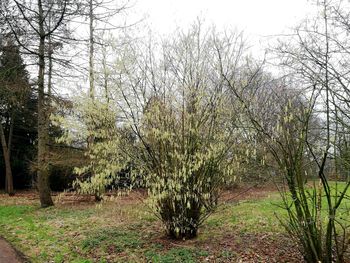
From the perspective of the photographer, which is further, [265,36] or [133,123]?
[133,123]

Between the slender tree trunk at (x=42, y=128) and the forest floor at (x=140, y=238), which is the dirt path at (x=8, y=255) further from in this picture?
the slender tree trunk at (x=42, y=128)

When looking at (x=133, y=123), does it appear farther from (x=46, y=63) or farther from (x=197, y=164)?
(x=46, y=63)

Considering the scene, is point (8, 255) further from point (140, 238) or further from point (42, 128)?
point (42, 128)

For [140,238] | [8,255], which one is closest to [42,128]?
[8,255]

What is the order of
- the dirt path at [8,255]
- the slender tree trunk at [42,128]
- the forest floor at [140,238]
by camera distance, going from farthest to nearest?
the slender tree trunk at [42,128] → the dirt path at [8,255] → the forest floor at [140,238]

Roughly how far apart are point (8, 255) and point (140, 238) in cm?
269

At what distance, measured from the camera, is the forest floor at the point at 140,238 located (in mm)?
6262

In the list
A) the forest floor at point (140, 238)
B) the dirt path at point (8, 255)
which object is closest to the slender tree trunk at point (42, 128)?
the forest floor at point (140, 238)

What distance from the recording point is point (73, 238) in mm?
8078

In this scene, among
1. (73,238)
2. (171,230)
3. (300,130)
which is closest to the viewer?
(300,130)

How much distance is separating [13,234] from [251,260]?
6.27 meters

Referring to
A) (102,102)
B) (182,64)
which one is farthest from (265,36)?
(102,102)

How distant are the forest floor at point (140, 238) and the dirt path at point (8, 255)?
171 mm

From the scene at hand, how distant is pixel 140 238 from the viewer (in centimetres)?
755
